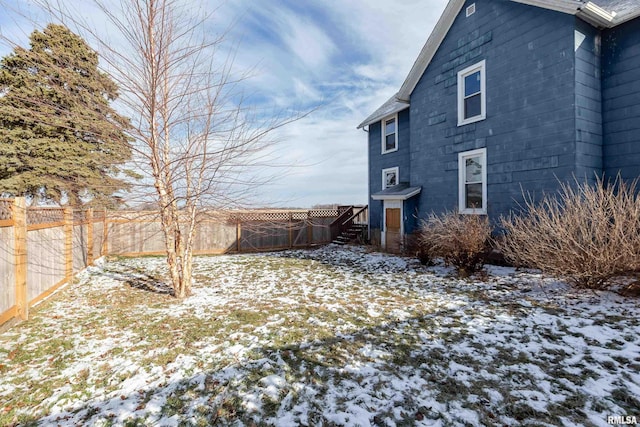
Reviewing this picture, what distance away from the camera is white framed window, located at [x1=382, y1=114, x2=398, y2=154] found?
12.4 m

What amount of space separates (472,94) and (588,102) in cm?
284

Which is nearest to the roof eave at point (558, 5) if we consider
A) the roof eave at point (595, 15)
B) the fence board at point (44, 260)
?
the roof eave at point (595, 15)

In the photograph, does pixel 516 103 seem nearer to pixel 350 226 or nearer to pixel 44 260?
pixel 350 226

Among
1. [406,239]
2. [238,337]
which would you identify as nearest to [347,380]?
[238,337]

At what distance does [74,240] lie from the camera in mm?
7113

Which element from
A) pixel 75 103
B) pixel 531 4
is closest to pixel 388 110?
pixel 531 4

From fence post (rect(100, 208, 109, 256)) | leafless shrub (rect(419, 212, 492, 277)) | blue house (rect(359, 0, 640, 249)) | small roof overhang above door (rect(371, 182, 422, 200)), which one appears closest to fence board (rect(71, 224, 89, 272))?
fence post (rect(100, 208, 109, 256))

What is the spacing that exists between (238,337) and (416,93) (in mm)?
10358

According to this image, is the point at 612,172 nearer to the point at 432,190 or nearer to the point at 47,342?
the point at 432,190

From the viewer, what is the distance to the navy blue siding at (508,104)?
6.62m

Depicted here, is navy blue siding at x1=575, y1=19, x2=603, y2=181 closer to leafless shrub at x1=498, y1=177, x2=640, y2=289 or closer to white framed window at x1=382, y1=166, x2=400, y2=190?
leafless shrub at x1=498, y1=177, x2=640, y2=289

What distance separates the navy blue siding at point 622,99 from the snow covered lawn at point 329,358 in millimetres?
3557

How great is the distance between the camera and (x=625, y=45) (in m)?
6.37

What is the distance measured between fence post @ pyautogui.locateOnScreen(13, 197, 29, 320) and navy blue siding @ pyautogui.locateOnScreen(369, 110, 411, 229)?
10516 millimetres
